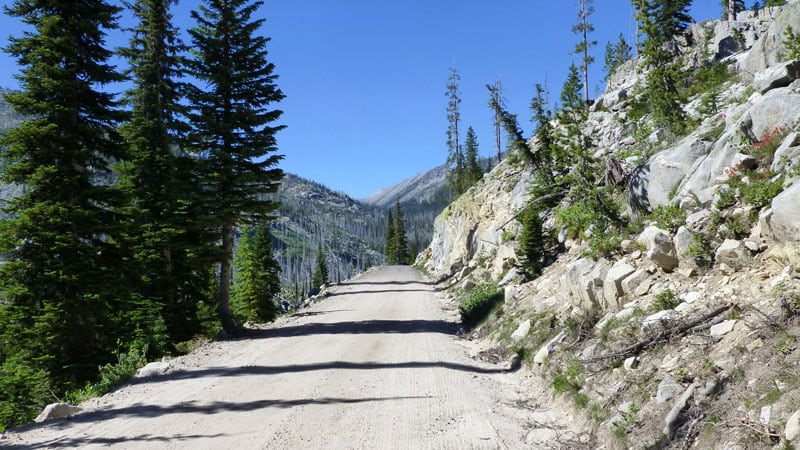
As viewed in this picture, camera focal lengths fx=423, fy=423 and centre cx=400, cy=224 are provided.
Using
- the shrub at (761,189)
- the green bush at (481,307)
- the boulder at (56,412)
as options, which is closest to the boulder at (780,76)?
the shrub at (761,189)

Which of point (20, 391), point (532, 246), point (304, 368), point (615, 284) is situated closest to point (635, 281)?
point (615, 284)

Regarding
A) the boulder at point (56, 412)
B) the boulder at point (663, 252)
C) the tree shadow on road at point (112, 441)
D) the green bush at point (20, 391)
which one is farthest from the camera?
the green bush at point (20, 391)

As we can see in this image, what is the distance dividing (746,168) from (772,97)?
1.79 meters

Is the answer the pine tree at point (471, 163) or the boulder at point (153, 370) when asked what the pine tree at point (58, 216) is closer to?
the boulder at point (153, 370)

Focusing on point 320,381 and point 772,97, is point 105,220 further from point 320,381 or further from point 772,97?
point 772,97

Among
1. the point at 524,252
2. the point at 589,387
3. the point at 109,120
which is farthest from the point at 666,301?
the point at 109,120

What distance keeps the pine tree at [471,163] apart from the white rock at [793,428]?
54844mm

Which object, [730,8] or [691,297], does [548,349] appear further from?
[730,8]

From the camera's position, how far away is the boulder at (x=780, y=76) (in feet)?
27.7

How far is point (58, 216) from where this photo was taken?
12.6 metres

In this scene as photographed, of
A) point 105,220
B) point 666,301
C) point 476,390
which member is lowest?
point 476,390

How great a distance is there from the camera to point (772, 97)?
7.93 meters

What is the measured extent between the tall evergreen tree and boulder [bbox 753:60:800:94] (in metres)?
16.6

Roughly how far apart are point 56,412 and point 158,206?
11.8 metres
